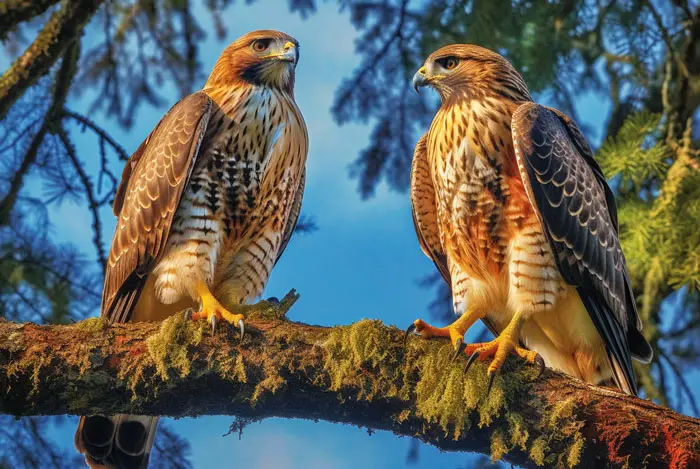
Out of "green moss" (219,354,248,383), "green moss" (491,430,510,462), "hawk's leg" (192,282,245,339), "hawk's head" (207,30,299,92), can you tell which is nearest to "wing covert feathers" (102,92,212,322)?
"hawk's head" (207,30,299,92)

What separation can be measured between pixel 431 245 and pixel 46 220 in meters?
3.25

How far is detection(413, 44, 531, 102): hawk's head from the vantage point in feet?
16.2

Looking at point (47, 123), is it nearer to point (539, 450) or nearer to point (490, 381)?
point (490, 381)

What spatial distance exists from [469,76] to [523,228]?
1.05 metres

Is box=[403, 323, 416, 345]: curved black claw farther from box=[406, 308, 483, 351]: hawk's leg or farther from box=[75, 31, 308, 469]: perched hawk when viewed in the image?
box=[75, 31, 308, 469]: perched hawk

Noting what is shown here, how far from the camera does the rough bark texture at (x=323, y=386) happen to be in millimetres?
3795

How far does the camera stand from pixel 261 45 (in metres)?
5.24

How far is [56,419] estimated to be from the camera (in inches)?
258

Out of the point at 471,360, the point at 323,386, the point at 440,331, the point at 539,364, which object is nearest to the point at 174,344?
the point at 323,386

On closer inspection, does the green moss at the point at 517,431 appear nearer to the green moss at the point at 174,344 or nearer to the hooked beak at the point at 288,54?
the green moss at the point at 174,344

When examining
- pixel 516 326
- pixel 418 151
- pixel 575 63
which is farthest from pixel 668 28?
pixel 516 326

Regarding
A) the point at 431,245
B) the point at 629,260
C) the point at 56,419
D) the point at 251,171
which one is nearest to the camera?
the point at 251,171

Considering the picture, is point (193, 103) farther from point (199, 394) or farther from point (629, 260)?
point (629, 260)

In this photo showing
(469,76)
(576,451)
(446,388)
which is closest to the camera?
(576,451)
